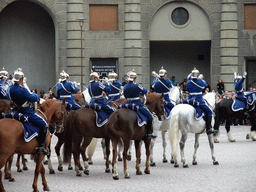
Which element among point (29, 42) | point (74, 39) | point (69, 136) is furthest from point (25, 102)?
point (29, 42)

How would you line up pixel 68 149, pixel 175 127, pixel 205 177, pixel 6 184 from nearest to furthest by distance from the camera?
pixel 6 184 → pixel 205 177 → pixel 68 149 → pixel 175 127

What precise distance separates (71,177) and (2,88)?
312 centimetres

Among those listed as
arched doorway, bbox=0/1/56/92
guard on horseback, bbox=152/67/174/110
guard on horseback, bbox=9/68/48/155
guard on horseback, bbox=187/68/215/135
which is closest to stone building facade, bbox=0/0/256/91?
arched doorway, bbox=0/1/56/92

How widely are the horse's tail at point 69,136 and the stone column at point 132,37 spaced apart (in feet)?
73.7

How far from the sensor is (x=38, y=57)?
140 ft

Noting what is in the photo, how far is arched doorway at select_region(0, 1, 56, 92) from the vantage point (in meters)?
41.8

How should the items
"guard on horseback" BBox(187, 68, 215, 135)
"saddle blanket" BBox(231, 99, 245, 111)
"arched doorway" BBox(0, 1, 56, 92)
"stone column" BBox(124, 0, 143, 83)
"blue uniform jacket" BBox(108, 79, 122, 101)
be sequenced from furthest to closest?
"arched doorway" BBox(0, 1, 56, 92), "stone column" BBox(124, 0, 143, 83), "saddle blanket" BBox(231, 99, 245, 111), "blue uniform jacket" BBox(108, 79, 122, 101), "guard on horseback" BBox(187, 68, 215, 135)

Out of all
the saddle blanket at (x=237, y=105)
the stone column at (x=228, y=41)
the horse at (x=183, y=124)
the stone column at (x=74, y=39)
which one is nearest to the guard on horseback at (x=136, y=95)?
the horse at (x=183, y=124)

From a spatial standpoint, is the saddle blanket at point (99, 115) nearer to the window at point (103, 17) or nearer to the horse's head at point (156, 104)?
the horse's head at point (156, 104)

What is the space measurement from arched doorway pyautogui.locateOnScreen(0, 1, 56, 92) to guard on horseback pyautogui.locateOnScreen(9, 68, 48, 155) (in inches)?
1155

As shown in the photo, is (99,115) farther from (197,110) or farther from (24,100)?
(24,100)

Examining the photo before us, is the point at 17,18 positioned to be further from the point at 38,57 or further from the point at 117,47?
the point at 117,47

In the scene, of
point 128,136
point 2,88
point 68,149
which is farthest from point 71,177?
point 2,88

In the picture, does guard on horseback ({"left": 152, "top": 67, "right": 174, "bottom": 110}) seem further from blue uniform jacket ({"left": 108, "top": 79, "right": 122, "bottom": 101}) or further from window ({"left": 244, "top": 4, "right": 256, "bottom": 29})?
window ({"left": 244, "top": 4, "right": 256, "bottom": 29})
